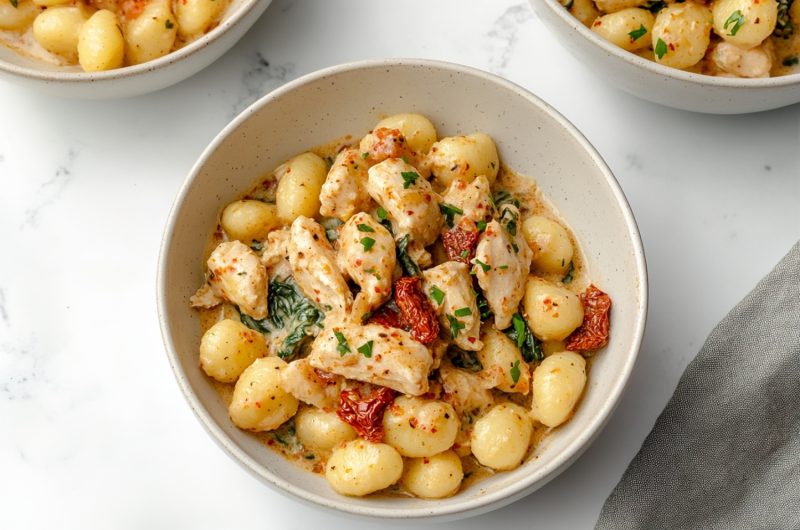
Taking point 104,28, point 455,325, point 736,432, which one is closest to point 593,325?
point 455,325

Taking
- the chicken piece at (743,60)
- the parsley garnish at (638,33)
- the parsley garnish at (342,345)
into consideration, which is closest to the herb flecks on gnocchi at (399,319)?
the parsley garnish at (342,345)

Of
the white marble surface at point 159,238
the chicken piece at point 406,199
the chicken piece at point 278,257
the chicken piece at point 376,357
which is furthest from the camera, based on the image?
the white marble surface at point 159,238

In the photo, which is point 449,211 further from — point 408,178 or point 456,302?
point 456,302

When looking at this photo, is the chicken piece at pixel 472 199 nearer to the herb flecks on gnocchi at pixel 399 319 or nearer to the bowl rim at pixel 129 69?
the herb flecks on gnocchi at pixel 399 319

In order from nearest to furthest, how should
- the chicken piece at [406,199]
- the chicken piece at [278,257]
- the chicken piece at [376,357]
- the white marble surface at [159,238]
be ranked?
1. the chicken piece at [376,357]
2. the chicken piece at [406,199]
3. the chicken piece at [278,257]
4. the white marble surface at [159,238]

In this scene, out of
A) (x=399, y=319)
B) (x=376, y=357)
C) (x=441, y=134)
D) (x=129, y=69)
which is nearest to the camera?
(x=376, y=357)

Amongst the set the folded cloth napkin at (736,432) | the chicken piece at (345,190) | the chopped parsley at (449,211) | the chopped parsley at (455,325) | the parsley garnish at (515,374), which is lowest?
the folded cloth napkin at (736,432)

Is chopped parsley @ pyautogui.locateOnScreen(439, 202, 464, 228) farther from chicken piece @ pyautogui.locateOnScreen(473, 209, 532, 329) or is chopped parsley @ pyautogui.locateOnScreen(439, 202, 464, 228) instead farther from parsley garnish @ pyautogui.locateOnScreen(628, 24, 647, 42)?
parsley garnish @ pyautogui.locateOnScreen(628, 24, 647, 42)
